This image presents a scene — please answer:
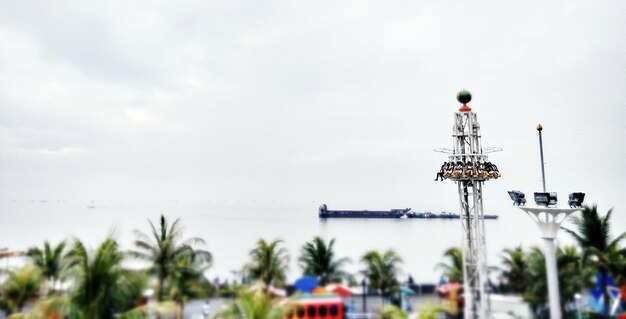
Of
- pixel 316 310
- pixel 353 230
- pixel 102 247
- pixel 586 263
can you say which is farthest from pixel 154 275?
pixel 353 230

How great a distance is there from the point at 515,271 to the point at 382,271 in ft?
20.2

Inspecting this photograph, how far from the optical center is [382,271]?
19.5 meters

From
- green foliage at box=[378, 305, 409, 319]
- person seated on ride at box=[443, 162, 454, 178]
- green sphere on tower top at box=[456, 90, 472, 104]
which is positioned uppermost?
green sphere on tower top at box=[456, 90, 472, 104]

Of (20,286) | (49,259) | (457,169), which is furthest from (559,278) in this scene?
(49,259)

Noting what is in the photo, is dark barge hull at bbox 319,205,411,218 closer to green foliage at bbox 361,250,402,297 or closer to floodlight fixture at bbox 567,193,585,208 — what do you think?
green foliage at bbox 361,250,402,297

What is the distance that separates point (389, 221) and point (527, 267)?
399 ft

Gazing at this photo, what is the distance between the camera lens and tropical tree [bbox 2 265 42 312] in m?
12.2

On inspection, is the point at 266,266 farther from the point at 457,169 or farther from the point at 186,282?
the point at 457,169

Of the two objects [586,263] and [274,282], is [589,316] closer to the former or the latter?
[586,263]

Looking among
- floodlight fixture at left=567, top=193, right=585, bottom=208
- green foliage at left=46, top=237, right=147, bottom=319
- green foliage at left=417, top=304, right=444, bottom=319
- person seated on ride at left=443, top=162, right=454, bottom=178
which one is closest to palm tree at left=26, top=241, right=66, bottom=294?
green foliage at left=46, top=237, right=147, bottom=319

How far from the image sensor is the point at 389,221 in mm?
136250

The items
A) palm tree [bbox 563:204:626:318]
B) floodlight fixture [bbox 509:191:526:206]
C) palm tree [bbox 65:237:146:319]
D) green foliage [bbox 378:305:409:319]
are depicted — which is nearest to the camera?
palm tree [bbox 65:237:146:319]

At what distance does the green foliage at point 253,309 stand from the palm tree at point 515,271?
42.3 ft

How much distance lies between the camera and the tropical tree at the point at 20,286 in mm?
12219
